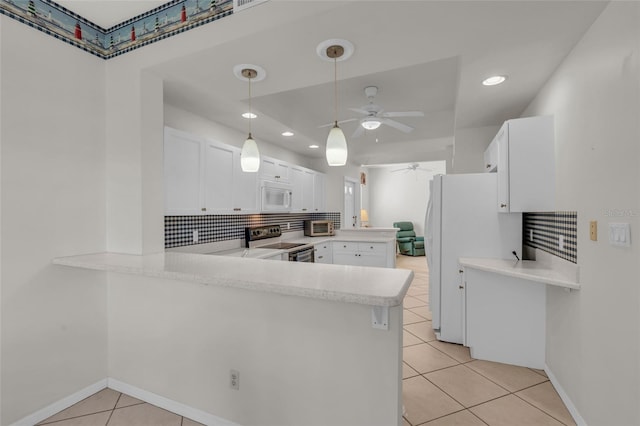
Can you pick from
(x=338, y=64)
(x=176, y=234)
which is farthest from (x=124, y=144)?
(x=338, y=64)

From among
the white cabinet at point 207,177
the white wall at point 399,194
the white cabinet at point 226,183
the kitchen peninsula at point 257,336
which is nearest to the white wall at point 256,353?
the kitchen peninsula at point 257,336

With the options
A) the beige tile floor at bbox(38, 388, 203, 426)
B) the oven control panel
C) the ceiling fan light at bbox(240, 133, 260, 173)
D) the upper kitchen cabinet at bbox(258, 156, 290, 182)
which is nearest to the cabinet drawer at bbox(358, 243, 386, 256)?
the oven control panel

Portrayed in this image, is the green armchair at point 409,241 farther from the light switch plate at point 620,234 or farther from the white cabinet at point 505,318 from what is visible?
the light switch plate at point 620,234

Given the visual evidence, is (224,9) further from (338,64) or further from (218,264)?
(218,264)

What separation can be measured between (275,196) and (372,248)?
2022 mm

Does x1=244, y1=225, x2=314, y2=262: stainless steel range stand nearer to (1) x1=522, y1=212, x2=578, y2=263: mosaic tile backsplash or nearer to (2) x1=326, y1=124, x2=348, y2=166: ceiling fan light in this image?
(2) x1=326, y1=124, x2=348, y2=166: ceiling fan light

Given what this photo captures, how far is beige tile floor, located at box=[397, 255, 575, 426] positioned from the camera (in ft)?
6.27

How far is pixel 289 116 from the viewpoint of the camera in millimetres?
3688

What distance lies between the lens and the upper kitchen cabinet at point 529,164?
7.45 ft

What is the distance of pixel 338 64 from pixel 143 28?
1423 mm

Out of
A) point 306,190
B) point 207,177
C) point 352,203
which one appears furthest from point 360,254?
point 207,177

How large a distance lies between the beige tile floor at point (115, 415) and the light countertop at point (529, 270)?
234 centimetres

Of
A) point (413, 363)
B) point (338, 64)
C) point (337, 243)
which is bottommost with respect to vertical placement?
point (413, 363)

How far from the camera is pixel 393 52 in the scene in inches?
73.6
